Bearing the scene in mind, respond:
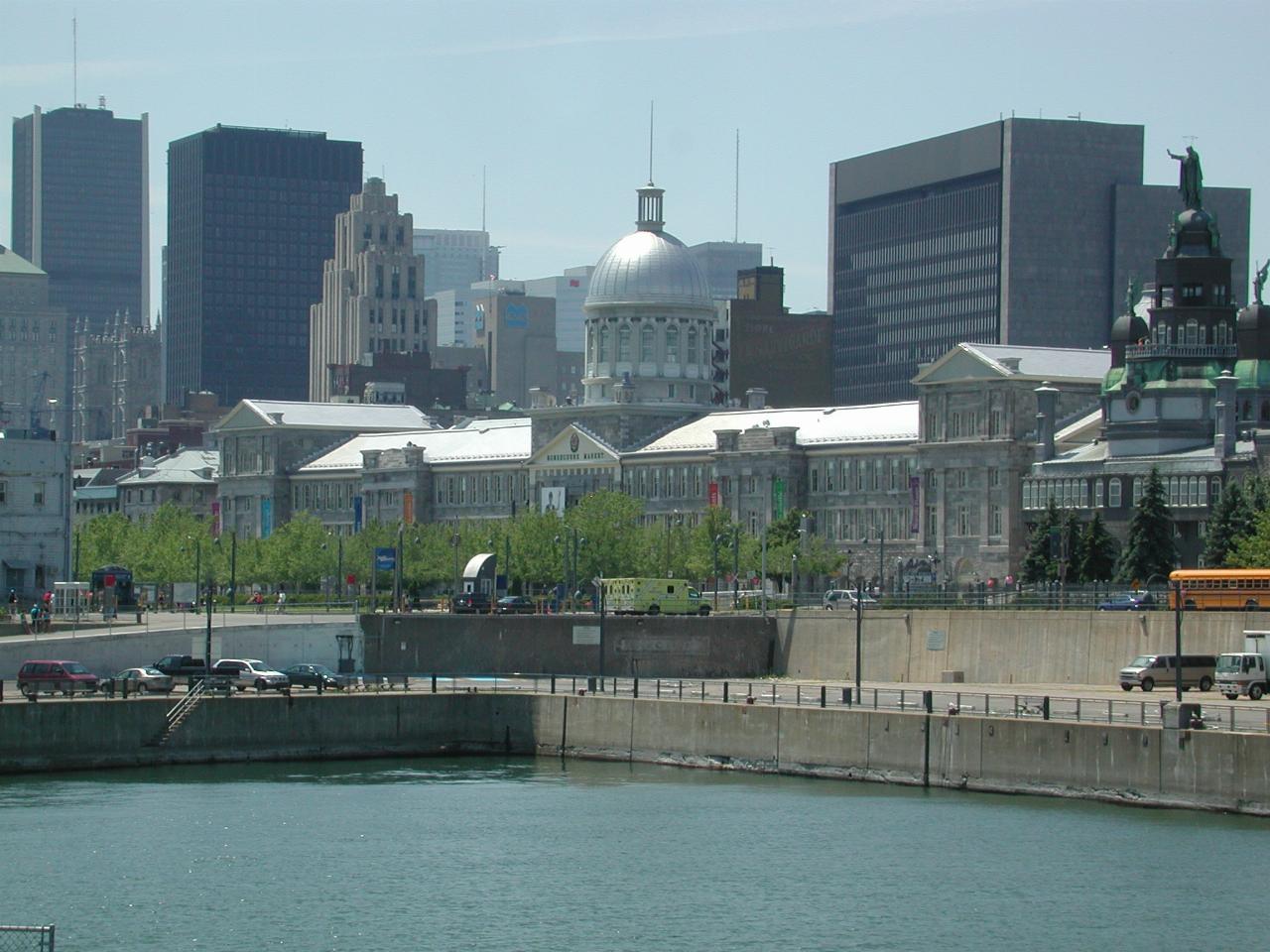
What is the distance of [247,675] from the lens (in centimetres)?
11175

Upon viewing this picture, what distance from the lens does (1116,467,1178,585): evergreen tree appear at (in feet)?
485

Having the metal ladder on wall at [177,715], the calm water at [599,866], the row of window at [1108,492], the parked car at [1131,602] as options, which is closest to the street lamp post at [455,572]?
the row of window at [1108,492]

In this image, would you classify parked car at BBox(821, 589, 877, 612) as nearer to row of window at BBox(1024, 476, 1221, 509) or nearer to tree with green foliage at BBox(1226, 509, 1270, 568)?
tree with green foliage at BBox(1226, 509, 1270, 568)

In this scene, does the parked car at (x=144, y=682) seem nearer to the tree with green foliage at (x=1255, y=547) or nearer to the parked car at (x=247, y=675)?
the parked car at (x=247, y=675)

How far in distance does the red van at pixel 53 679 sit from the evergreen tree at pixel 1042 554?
6378 centimetres

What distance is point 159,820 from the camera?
8644 centimetres

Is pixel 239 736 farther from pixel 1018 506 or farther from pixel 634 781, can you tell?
pixel 1018 506

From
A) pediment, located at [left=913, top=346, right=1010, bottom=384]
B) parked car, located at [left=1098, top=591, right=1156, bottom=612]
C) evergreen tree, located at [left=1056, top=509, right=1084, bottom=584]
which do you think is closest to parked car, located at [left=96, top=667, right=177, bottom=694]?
parked car, located at [left=1098, top=591, right=1156, bottom=612]

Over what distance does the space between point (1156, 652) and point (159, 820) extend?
42.3 meters

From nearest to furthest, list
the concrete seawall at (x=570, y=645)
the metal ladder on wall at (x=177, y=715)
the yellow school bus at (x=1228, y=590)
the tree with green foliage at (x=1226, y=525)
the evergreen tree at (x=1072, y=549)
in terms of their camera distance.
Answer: the metal ladder on wall at (x=177, y=715)
the yellow school bus at (x=1228, y=590)
the concrete seawall at (x=570, y=645)
the tree with green foliage at (x=1226, y=525)
the evergreen tree at (x=1072, y=549)

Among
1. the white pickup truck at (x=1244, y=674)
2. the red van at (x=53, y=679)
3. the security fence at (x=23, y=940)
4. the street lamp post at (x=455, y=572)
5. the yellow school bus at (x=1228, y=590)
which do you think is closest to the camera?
the security fence at (x=23, y=940)

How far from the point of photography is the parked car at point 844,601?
133m

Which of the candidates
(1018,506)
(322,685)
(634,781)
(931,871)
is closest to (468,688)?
(322,685)

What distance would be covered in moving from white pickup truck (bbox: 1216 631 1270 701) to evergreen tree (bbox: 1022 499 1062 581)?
53583 millimetres
